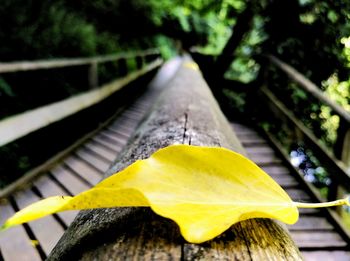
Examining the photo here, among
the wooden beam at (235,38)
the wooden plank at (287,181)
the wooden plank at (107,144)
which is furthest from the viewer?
the wooden beam at (235,38)

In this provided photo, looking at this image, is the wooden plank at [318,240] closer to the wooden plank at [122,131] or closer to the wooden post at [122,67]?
the wooden plank at [122,131]

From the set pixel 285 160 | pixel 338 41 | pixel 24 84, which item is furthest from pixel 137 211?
pixel 24 84

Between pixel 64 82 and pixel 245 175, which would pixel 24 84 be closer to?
pixel 64 82

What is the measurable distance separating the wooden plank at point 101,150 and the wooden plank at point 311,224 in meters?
1.88

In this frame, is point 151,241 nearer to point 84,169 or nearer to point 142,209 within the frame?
point 142,209

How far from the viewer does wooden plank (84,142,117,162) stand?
361 centimetres

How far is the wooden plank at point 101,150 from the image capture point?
142 inches

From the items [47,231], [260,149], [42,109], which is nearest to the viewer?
[47,231]

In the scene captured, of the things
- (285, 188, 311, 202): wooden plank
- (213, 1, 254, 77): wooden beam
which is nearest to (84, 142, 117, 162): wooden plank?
(285, 188, 311, 202): wooden plank

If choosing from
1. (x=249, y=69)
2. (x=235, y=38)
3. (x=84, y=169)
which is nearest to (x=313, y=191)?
(x=84, y=169)

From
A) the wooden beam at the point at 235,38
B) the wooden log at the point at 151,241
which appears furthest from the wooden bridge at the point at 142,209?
the wooden beam at the point at 235,38

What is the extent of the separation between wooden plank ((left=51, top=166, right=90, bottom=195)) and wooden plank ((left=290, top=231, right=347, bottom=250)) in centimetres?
168

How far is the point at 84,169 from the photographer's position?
127 inches

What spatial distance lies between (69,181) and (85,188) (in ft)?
0.66
